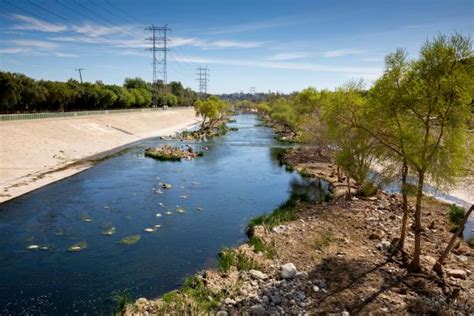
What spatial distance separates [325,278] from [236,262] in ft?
14.8

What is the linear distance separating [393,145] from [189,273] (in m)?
11.9

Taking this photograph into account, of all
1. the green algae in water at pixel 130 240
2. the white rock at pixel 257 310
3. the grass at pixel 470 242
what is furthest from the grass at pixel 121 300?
the grass at pixel 470 242

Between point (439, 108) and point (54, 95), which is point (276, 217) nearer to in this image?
point (439, 108)

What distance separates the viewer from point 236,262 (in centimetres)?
1859

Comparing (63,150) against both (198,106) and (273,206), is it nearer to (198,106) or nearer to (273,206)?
(273,206)

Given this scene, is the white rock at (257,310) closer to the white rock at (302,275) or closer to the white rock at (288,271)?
the white rock at (288,271)

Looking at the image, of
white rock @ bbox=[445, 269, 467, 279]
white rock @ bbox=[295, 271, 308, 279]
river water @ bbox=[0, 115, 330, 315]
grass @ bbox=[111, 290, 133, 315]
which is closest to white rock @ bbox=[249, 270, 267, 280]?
white rock @ bbox=[295, 271, 308, 279]

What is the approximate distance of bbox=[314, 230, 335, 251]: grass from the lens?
20.7 meters

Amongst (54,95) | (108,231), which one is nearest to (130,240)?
(108,231)

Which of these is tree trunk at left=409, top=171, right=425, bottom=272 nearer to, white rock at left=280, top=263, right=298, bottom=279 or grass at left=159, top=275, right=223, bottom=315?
white rock at left=280, top=263, right=298, bottom=279

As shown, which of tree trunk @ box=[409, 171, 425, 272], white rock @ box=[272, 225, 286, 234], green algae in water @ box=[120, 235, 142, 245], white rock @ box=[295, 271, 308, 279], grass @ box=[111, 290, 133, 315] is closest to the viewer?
grass @ box=[111, 290, 133, 315]

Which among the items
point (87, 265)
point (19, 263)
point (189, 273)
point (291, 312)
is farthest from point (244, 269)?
point (19, 263)

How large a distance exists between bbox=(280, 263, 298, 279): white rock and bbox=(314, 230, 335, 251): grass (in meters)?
3.54

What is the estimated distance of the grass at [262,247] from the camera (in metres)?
19.8
